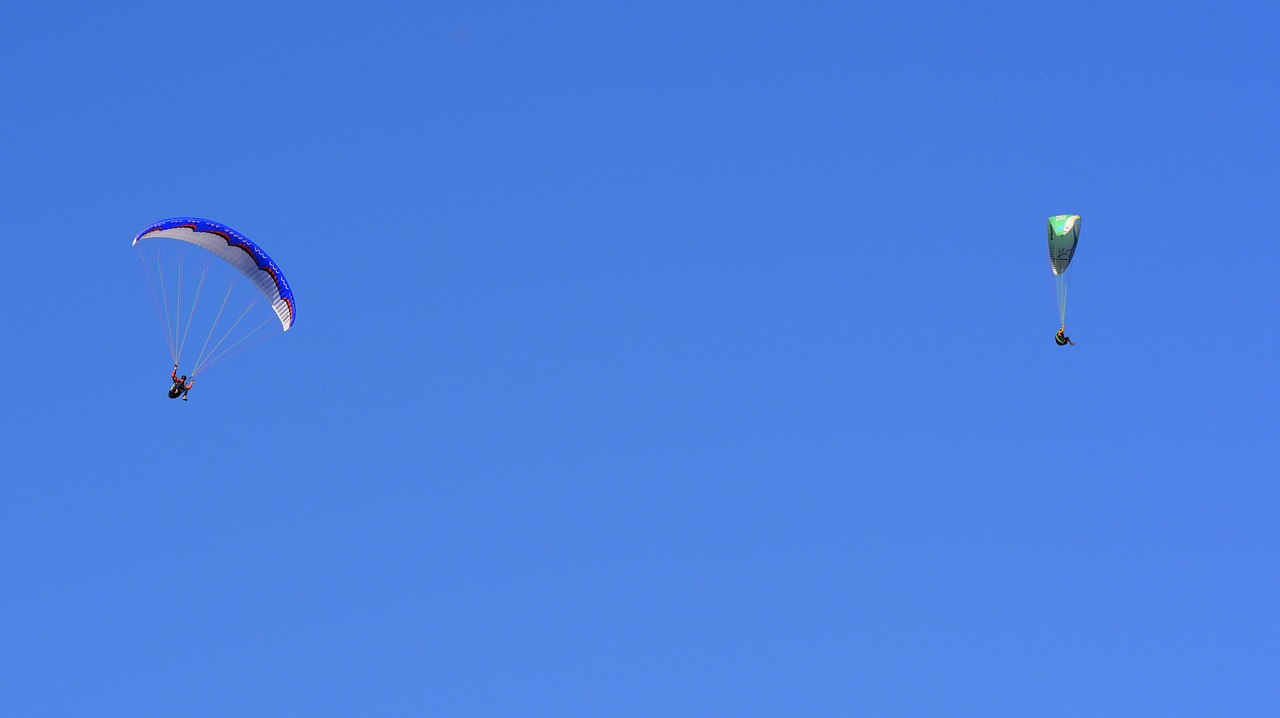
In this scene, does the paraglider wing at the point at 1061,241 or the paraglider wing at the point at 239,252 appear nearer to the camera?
the paraglider wing at the point at 239,252

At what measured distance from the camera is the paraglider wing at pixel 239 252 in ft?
172

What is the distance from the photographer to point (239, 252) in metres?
54.3

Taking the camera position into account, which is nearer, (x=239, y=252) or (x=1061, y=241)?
(x=239, y=252)

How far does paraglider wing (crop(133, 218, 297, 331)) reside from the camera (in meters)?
52.6

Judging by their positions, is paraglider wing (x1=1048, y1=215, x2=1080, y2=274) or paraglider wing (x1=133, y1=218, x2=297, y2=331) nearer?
paraglider wing (x1=133, y1=218, x2=297, y2=331)

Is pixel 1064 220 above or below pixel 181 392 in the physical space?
above

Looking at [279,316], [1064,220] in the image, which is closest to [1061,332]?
[1064,220]

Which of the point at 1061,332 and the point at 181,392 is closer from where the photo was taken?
the point at 181,392

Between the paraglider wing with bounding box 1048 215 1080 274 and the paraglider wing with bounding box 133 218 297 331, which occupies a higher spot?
the paraglider wing with bounding box 1048 215 1080 274

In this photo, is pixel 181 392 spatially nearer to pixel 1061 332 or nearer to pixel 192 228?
pixel 192 228

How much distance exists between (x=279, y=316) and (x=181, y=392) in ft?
11.6

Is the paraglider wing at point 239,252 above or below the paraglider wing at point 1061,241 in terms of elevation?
below

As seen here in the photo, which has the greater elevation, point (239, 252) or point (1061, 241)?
point (1061, 241)

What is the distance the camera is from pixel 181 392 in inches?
2143
